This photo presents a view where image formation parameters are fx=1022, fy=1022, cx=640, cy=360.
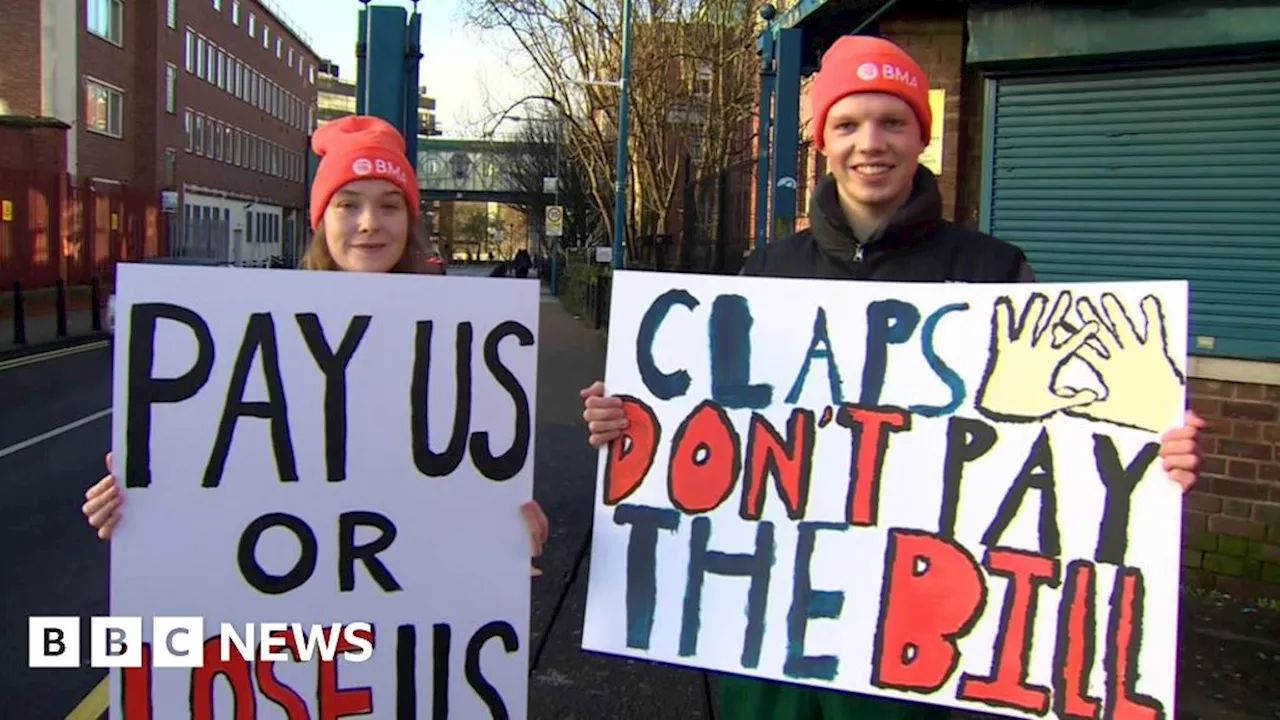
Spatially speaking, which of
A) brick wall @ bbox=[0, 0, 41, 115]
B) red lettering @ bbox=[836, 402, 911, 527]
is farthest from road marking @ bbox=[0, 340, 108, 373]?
brick wall @ bbox=[0, 0, 41, 115]

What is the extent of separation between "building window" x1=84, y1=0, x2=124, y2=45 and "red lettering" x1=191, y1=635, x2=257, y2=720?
3858 centimetres

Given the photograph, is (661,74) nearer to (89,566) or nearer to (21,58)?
(89,566)

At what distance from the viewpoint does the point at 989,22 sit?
18.6 feet

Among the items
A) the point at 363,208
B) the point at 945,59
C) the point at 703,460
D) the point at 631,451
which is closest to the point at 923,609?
the point at 703,460

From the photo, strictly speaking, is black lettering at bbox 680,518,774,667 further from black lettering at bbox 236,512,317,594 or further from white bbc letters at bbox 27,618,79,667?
white bbc letters at bbox 27,618,79,667

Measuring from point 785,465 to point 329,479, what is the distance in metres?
0.99

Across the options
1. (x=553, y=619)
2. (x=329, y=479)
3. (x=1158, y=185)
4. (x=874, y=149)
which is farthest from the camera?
(x=1158, y=185)

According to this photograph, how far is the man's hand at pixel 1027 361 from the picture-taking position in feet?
7.11

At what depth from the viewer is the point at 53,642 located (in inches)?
174

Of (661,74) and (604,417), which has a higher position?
(661,74)

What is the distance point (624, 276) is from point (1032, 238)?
163 inches

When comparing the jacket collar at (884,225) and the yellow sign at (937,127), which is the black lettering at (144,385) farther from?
the yellow sign at (937,127)

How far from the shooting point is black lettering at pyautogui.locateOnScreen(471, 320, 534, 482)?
2.20 m

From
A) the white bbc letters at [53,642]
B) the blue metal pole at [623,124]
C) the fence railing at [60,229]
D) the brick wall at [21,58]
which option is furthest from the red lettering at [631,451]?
the brick wall at [21,58]
